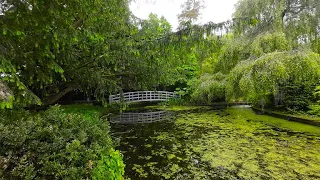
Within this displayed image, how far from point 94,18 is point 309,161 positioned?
16.6ft

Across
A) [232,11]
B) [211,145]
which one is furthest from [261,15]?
[211,145]

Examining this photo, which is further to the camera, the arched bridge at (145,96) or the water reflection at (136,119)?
the arched bridge at (145,96)

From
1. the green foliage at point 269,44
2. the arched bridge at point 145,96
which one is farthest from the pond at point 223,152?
the arched bridge at point 145,96

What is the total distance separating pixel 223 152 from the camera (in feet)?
16.9

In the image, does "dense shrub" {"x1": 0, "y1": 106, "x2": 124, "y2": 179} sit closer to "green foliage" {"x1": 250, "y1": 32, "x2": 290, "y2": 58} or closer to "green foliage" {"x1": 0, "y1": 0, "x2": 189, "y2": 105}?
"green foliage" {"x1": 0, "y1": 0, "x2": 189, "y2": 105}

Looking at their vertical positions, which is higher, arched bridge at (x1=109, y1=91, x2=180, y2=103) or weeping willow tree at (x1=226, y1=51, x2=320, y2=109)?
weeping willow tree at (x1=226, y1=51, x2=320, y2=109)

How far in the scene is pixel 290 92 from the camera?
1031cm

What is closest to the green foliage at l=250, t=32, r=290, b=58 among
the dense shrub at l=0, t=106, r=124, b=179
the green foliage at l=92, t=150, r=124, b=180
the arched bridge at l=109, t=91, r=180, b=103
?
the green foliage at l=92, t=150, r=124, b=180

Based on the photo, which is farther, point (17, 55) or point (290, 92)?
point (290, 92)

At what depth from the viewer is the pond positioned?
13.0 ft

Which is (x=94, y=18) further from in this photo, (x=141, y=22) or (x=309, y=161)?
(x=309, y=161)

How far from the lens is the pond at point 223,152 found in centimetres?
397

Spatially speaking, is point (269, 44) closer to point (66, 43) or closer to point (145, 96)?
point (66, 43)

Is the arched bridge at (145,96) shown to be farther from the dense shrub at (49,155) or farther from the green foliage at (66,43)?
the dense shrub at (49,155)
